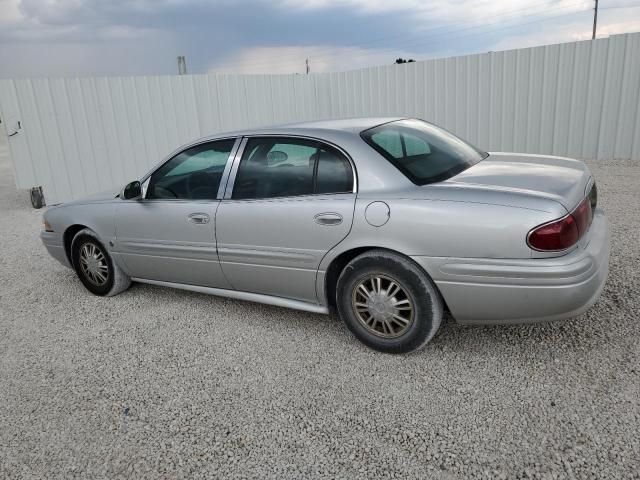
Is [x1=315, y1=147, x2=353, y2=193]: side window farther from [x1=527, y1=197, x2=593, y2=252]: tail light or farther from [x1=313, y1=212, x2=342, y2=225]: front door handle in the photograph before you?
[x1=527, y1=197, x2=593, y2=252]: tail light

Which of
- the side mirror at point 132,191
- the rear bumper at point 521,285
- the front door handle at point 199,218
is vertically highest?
the side mirror at point 132,191

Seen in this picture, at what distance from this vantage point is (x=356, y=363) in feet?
10.4

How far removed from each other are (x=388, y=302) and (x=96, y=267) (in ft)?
9.40

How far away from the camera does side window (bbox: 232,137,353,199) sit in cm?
321

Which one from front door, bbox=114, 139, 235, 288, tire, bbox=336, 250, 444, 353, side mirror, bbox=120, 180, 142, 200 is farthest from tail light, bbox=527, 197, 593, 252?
side mirror, bbox=120, 180, 142, 200

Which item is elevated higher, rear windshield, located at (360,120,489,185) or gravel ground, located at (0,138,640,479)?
rear windshield, located at (360,120,489,185)

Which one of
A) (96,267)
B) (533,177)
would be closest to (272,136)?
(533,177)

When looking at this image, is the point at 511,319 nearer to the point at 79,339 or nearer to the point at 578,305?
the point at 578,305

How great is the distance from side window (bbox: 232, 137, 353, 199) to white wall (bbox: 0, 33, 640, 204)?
6.93 meters

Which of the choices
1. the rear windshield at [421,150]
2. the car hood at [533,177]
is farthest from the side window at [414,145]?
the car hood at [533,177]

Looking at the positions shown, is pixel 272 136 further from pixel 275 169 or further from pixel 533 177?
pixel 533 177

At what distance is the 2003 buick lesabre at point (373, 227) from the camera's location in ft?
8.75

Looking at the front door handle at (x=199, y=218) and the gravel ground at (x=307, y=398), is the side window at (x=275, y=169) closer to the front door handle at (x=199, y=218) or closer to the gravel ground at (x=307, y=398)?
the front door handle at (x=199, y=218)

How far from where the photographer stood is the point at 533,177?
3064 millimetres
